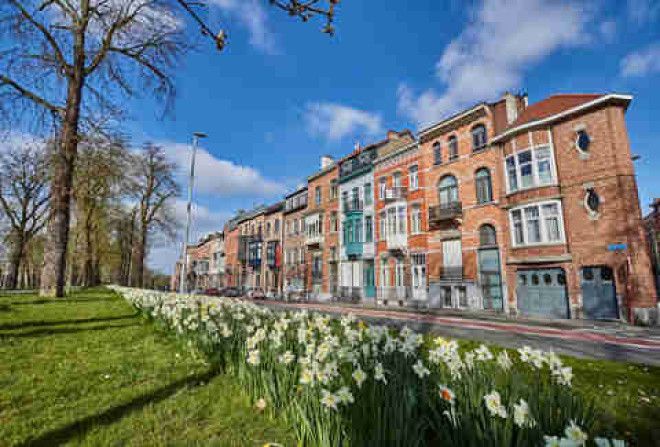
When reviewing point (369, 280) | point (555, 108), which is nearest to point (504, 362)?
point (555, 108)

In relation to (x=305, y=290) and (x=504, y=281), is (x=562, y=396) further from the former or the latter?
(x=305, y=290)

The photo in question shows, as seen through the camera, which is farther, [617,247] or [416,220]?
[416,220]

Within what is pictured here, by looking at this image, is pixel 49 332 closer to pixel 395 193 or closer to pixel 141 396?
pixel 141 396

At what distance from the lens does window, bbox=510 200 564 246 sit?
1688 centimetres

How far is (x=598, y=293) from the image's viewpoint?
1509 cm

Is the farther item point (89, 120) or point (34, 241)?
point (34, 241)

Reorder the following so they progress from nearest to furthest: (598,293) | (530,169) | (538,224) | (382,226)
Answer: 1. (598,293)
2. (538,224)
3. (530,169)
4. (382,226)

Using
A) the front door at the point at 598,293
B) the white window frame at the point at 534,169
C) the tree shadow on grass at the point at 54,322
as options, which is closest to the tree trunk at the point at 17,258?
the tree shadow on grass at the point at 54,322

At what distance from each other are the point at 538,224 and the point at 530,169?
321 centimetres

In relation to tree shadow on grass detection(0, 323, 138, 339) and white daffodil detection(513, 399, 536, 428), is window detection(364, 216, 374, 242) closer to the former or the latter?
tree shadow on grass detection(0, 323, 138, 339)

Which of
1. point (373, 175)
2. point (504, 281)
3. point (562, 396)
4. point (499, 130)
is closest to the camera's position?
point (562, 396)

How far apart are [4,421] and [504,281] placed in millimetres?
20399

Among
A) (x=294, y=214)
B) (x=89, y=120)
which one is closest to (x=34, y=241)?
(x=294, y=214)

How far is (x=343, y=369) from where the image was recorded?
2918 mm
